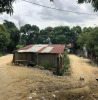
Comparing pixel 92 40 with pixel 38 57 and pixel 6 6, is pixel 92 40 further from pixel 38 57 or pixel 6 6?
pixel 6 6

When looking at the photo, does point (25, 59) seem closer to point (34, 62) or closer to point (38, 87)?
Result: point (34, 62)

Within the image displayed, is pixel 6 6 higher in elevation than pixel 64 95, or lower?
higher

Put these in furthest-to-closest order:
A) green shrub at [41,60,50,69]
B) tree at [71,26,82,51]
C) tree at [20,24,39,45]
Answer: tree at [71,26,82,51]
tree at [20,24,39,45]
green shrub at [41,60,50,69]

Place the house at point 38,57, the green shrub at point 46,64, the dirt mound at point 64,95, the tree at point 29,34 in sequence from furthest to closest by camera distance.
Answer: the tree at point 29,34 → the house at point 38,57 → the green shrub at point 46,64 → the dirt mound at point 64,95

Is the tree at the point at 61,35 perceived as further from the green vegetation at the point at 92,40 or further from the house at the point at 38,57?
the house at the point at 38,57

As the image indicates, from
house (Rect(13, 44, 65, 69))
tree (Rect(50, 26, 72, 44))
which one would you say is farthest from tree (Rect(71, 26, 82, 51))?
house (Rect(13, 44, 65, 69))

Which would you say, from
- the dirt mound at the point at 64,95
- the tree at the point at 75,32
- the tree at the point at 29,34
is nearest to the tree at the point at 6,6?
the dirt mound at the point at 64,95

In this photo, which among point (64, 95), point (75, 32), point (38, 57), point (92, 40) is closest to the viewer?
point (64, 95)

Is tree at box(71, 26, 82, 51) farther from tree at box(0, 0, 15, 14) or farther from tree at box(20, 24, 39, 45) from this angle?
tree at box(0, 0, 15, 14)

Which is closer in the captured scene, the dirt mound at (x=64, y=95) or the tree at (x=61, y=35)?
the dirt mound at (x=64, y=95)

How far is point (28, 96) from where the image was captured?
4.98m

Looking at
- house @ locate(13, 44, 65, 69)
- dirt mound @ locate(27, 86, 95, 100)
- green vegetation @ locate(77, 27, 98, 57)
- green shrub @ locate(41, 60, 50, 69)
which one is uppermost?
green vegetation @ locate(77, 27, 98, 57)

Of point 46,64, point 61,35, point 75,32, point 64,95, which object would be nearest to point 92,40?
point 46,64

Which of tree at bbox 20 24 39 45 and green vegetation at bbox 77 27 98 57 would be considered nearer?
green vegetation at bbox 77 27 98 57
